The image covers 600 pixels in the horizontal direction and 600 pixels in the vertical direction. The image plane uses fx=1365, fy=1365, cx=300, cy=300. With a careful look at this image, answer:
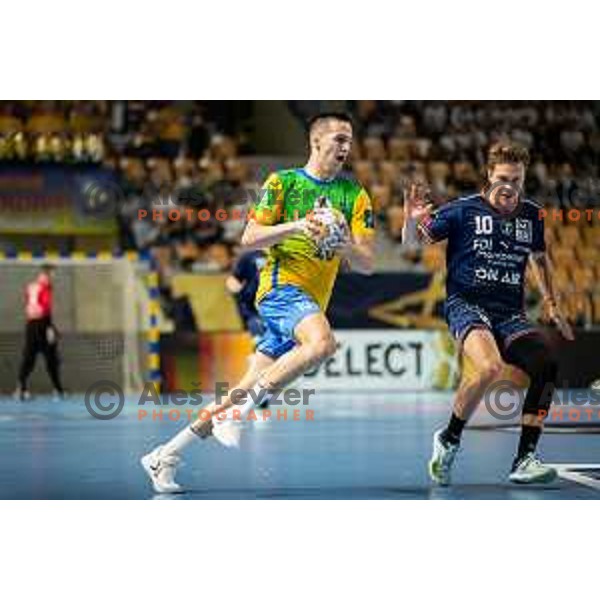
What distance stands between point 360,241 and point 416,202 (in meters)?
0.41

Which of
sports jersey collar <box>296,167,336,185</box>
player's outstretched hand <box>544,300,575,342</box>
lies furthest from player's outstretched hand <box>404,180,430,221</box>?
player's outstretched hand <box>544,300,575,342</box>

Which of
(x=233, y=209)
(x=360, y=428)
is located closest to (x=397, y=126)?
(x=233, y=209)

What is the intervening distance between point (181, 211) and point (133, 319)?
1643mm

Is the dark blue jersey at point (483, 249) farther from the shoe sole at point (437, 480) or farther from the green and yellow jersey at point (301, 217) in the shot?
the shoe sole at point (437, 480)

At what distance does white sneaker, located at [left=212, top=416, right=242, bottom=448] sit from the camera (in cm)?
711

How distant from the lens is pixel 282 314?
7082 mm

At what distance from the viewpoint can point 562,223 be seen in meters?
17.5

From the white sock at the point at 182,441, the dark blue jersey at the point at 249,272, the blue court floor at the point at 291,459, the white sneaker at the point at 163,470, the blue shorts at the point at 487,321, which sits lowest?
the blue court floor at the point at 291,459

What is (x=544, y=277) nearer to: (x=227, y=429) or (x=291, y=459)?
(x=227, y=429)

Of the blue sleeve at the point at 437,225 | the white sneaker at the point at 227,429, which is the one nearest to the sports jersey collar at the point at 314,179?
the blue sleeve at the point at 437,225

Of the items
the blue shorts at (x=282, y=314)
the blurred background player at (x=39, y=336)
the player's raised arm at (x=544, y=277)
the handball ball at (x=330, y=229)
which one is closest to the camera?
the handball ball at (x=330, y=229)

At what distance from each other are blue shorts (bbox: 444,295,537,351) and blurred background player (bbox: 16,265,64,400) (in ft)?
30.6

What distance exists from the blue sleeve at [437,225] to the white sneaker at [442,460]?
1080 millimetres

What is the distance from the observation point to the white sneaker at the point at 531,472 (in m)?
7.46
